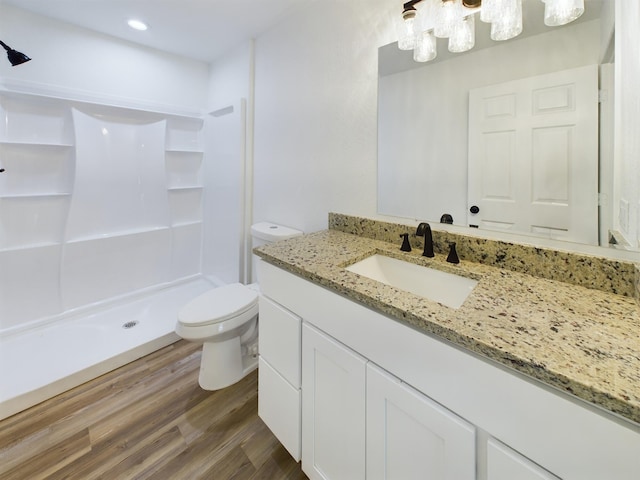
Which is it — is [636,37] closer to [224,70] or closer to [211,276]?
[224,70]

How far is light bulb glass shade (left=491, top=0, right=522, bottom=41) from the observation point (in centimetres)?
96

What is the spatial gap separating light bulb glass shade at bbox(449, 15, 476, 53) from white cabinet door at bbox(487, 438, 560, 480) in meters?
1.29

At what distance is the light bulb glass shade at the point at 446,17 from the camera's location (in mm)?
1082

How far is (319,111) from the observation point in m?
1.67

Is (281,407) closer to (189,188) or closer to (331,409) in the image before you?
(331,409)

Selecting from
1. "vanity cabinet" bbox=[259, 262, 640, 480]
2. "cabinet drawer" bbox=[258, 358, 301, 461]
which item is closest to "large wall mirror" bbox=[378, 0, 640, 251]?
"vanity cabinet" bbox=[259, 262, 640, 480]

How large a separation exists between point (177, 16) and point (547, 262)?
2505 mm

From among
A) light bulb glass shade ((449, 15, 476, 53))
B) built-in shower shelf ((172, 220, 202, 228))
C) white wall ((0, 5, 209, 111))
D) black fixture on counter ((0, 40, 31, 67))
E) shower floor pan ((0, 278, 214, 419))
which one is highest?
white wall ((0, 5, 209, 111))

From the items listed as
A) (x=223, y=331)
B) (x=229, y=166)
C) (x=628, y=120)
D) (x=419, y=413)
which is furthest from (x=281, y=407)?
(x=229, y=166)

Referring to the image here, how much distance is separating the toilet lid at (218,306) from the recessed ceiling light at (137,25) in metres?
1.95

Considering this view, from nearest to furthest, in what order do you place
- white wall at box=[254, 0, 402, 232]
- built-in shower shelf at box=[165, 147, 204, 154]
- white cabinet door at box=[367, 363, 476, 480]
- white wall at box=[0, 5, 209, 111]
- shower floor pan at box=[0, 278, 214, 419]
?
1. white cabinet door at box=[367, 363, 476, 480]
2. white wall at box=[254, 0, 402, 232]
3. shower floor pan at box=[0, 278, 214, 419]
4. white wall at box=[0, 5, 209, 111]
5. built-in shower shelf at box=[165, 147, 204, 154]

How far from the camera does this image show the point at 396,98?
1.31 meters

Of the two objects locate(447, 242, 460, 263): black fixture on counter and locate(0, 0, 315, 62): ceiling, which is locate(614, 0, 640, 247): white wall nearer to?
locate(447, 242, 460, 263): black fixture on counter

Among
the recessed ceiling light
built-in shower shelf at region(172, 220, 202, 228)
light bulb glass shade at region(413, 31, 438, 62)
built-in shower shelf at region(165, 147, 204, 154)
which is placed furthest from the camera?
built-in shower shelf at region(172, 220, 202, 228)
